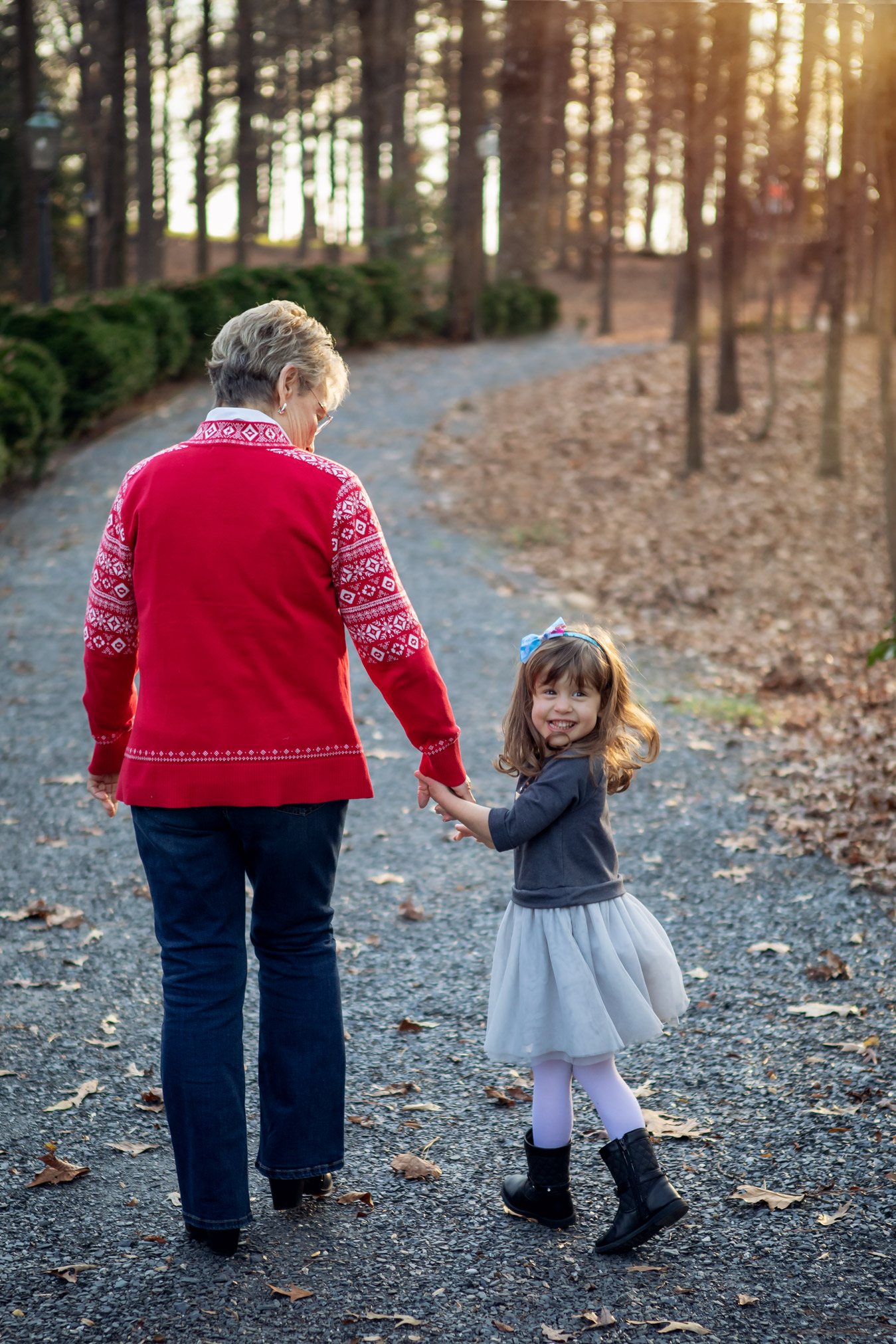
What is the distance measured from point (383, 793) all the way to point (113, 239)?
54.9ft

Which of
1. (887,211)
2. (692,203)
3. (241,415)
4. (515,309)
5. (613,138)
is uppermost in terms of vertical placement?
(613,138)

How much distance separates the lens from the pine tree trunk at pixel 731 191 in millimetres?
14375

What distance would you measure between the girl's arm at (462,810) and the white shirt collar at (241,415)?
2.97 feet

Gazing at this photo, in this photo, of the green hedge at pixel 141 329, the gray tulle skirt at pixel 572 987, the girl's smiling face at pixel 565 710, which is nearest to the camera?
the gray tulle skirt at pixel 572 987

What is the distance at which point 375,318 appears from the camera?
22.6m

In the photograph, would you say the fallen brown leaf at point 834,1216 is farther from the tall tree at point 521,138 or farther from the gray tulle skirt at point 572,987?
the tall tree at point 521,138

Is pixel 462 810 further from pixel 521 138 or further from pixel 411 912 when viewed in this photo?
pixel 521 138

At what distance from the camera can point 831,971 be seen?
4.38 metres

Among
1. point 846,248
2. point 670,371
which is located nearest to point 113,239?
point 670,371

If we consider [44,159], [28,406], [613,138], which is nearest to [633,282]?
[613,138]

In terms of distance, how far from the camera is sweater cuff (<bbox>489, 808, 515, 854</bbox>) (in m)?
2.79

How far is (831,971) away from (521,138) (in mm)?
24220

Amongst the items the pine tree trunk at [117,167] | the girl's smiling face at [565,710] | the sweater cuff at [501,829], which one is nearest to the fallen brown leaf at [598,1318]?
the sweater cuff at [501,829]

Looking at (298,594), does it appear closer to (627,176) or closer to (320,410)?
(320,410)
